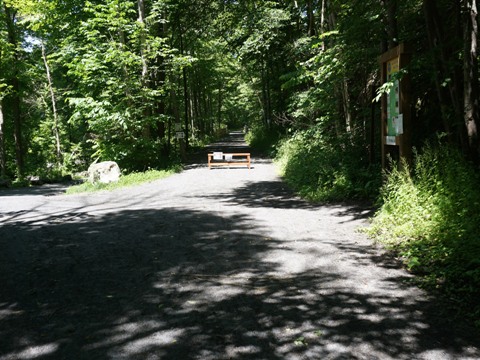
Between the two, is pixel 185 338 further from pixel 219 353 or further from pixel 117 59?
pixel 117 59

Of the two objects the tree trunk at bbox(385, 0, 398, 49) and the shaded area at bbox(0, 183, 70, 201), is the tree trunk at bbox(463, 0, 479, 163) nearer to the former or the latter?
the tree trunk at bbox(385, 0, 398, 49)

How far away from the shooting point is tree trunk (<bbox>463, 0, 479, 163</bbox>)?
20.5 ft

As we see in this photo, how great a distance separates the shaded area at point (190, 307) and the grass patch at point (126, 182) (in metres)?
8.00

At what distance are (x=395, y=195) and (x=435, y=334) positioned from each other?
3.85 metres

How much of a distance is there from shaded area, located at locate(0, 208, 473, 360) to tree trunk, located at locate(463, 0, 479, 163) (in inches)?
111

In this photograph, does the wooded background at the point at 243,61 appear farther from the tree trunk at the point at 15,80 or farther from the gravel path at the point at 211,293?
the gravel path at the point at 211,293

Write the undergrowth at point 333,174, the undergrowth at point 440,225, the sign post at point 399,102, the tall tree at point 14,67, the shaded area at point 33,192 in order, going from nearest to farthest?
1. the undergrowth at point 440,225
2. the sign post at point 399,102
3. the undergrowth at point 333,174
4. the shaded area at point 33,192
5. the tall tree at point 14,67

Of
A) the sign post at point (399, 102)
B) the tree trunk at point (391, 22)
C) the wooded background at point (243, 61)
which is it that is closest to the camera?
the sign post at point (399, 102)

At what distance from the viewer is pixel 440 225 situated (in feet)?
18.5

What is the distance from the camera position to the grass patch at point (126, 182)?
1436cm

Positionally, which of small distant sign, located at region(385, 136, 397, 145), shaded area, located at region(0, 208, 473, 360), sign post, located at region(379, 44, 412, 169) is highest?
sign post, located at region(379, 44, 412, 169)

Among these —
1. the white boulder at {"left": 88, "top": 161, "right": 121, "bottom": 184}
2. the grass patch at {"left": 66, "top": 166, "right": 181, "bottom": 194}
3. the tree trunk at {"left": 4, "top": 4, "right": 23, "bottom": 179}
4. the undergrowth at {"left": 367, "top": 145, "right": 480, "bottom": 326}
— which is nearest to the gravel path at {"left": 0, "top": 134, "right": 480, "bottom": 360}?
the undergrowth at {"left": 367, "top": 145, "right": 480, "bottom": 326}

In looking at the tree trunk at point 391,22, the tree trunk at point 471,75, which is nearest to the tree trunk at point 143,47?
the tree trunk at point 391,22

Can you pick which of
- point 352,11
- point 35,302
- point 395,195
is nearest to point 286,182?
point 352,11
